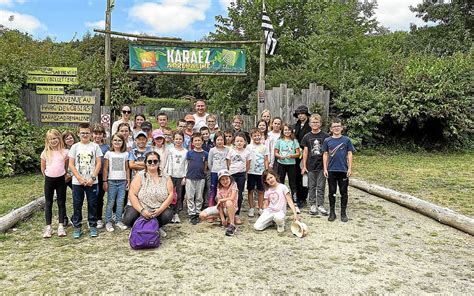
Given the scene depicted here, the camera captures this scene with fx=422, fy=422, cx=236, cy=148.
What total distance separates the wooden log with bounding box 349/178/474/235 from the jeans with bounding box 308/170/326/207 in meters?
1.57

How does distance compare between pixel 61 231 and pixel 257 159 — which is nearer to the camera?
pixel 61 231

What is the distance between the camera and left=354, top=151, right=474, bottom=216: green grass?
7.38 metres

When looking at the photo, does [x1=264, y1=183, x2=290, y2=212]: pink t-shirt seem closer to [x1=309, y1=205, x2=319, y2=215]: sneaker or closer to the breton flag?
[x1=309, y1=205, x2=319, y2=215]: sneaker

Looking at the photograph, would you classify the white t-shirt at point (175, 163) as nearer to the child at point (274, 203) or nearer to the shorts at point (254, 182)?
the shorts at point (254, 182)

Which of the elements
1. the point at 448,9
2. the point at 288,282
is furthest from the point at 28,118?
the point at 448,9

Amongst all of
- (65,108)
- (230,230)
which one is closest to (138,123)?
(230,230)

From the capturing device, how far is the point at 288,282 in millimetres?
3994

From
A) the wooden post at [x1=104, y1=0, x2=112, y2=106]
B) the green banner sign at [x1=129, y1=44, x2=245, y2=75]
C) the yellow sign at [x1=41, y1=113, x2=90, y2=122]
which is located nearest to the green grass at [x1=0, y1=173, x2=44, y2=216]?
the yellow sign at [x1=41, y1=113, x2=90, y2=122]

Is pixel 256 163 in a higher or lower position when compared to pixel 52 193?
higher

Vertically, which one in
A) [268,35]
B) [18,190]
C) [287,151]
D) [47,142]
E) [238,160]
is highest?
[268,35]

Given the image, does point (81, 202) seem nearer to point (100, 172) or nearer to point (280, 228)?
point (100, 172)

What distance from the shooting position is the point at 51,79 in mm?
10461

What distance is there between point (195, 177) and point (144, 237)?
4.73 feet

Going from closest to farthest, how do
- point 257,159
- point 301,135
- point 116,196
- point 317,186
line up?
point 116,196 < point 257,159 < point 317,186 < point 301,135
